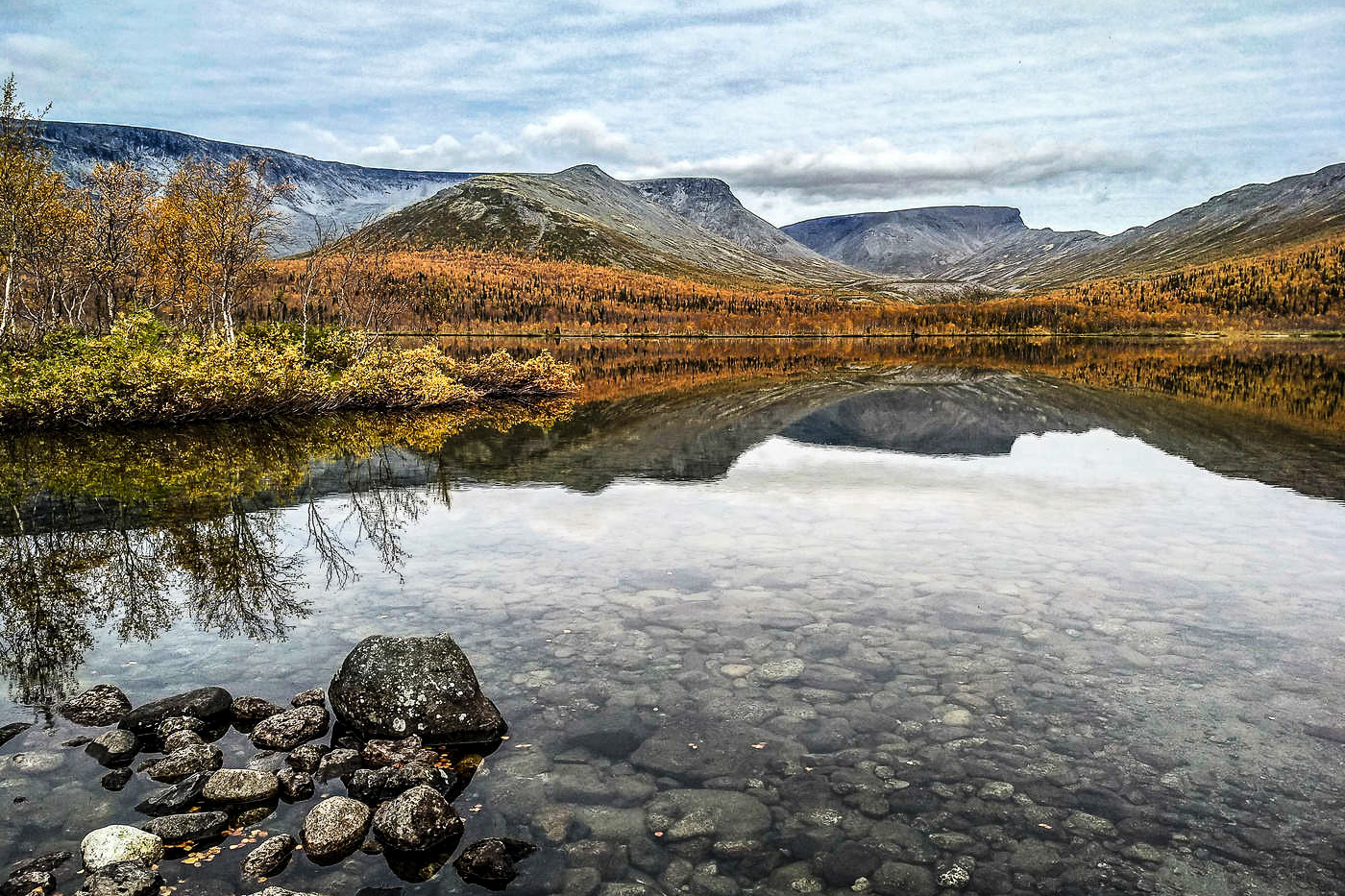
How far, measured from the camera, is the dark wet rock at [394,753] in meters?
8.99

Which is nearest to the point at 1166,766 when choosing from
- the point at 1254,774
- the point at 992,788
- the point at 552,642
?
the point at 1254,774

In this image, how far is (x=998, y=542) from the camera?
1816cm

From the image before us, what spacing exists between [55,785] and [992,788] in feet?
31.7

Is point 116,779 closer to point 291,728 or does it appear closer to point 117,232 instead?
point 291,728

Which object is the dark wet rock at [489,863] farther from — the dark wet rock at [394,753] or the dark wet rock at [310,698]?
the dark wet rock at [310,698]

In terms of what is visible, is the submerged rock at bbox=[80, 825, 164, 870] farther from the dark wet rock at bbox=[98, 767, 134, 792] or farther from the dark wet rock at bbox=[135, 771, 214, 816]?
the dark wet rock at bbox=[98, 767, 134, 792]

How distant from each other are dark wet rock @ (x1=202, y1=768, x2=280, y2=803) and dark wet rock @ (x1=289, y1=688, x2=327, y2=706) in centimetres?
170

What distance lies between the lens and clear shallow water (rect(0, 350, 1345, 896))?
756 centimetres

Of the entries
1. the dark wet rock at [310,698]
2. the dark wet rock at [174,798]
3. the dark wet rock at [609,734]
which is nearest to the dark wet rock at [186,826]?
the dark wet rock at [174,798]

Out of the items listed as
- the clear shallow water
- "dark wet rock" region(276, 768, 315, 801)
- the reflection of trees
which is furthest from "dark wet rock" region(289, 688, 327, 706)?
the reflection of trees

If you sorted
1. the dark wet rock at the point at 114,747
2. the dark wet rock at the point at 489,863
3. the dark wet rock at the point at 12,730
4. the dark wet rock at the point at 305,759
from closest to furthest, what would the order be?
the dark wet rock at the point at 489,863 < the dark wet rock at the point at 305,759 < the dark wet rock at the point at 114,747 < the dark wet rock at the point at 12,730

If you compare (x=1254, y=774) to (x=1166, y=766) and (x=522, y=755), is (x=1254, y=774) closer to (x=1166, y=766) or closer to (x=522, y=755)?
(x=1166, y=766)

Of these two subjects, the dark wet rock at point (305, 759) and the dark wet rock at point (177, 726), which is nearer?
the dark wet rock at point (305, 759)

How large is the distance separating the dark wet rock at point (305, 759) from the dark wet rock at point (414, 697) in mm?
719
